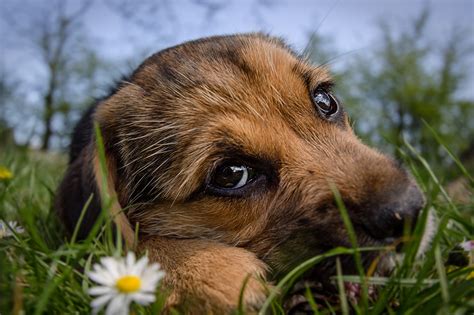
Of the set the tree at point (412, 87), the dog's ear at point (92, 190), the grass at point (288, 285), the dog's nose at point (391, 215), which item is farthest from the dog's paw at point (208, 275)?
the tree at point (412, 87)

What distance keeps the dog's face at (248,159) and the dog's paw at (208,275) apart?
208 mm

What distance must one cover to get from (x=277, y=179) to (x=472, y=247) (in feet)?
3.58

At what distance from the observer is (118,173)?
3.17 metres

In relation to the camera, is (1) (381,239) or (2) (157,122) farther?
(2) (157,122)

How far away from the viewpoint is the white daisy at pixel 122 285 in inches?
57.4

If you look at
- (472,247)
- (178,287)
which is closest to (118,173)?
(178,287)

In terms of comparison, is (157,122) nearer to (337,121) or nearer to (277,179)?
(277,179)

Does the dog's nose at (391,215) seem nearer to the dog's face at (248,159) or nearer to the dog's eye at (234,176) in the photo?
the dog's face at (248,159)

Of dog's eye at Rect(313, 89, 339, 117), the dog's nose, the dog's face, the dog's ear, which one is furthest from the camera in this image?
dog's eye at Rect(313, 89, 339, 117)

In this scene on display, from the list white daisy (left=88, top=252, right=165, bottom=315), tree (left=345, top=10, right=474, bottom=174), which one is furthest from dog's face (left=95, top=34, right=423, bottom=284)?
tree (left=345, top=10, right=474, bottom=174)

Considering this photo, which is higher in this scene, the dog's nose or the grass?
the dog's nose

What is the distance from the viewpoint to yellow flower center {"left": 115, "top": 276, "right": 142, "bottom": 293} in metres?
1.49

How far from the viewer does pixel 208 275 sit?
2158mm

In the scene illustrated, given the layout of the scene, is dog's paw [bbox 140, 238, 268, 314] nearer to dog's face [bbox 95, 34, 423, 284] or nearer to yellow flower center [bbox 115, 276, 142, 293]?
dog's face [bbox 95, 34, 423, 284]
